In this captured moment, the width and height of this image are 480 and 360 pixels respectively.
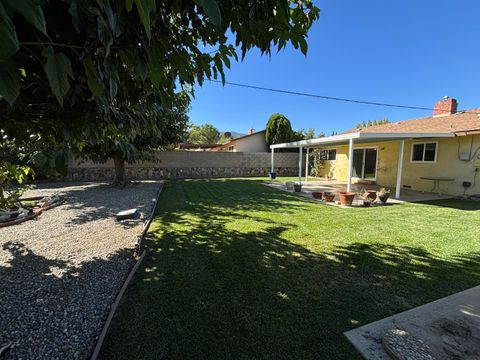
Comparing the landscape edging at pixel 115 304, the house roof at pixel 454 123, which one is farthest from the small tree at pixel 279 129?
the landscape edging at pixel 115 304

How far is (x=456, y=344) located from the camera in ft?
6.83

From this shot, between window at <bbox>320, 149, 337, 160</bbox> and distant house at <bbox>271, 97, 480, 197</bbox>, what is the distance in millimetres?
2258

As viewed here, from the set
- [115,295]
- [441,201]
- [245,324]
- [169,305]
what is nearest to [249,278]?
[245,324]

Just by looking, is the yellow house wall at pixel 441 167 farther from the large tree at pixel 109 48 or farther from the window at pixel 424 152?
the large tree at pixel 109 48

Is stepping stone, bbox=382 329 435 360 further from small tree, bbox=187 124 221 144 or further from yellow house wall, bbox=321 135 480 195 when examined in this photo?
small tree, bbox=187 124 221 144

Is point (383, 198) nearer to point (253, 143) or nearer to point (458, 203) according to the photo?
point (458, 203)

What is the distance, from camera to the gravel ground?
217 centimetres

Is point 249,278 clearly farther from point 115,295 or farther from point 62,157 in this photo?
point 62,157

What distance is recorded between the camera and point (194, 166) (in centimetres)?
1748

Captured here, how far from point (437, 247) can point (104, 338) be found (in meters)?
5.37

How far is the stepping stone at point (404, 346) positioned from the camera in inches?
76.7

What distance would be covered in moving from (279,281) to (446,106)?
15.1 m

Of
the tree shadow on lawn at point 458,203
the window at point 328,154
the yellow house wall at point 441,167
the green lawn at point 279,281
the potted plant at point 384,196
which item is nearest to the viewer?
the green lawn at point 279,281

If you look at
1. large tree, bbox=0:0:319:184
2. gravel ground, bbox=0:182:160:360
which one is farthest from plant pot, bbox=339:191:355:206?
large tree, bbox=0:0:319:184
